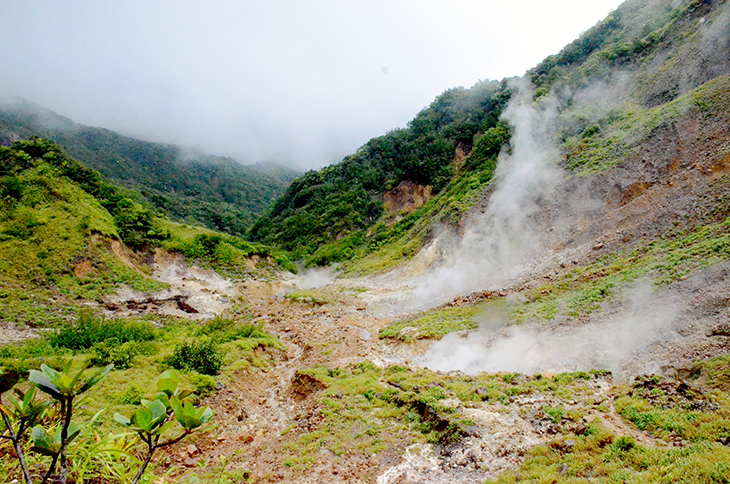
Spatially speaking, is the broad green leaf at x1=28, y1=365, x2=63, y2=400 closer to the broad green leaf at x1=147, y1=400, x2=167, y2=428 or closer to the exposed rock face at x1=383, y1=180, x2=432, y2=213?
the broad green leaf at x1=147, y1=400, x2=167, y2=428

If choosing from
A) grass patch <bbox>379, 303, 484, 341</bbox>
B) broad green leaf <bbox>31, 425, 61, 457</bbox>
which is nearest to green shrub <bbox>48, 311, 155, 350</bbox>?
grass patch <bbox>379, 303, 484, 341</bbox>

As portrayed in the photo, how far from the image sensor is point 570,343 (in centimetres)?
1037

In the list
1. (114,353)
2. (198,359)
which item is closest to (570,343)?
(198,359)

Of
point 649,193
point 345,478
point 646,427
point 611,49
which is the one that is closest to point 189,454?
point 345,478

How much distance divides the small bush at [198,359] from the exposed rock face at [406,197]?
38.1 meters

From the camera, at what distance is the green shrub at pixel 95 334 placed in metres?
11.3

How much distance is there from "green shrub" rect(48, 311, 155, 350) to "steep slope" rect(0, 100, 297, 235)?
47317 millimetres

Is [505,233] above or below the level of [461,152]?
below

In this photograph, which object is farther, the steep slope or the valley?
the steep slope

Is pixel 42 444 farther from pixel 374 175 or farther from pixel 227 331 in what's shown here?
pixel 374 175

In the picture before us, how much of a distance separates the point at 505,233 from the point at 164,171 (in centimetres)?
8528

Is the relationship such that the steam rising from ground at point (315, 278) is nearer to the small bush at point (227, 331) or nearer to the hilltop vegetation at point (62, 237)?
the hilltop vegetation at point (62, 237)

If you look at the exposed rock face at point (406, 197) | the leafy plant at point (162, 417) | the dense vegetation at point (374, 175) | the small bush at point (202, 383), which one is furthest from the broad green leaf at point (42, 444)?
the exposed rock face at point (406, 197)

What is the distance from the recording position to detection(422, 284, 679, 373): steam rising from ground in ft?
29.9
